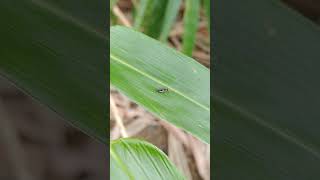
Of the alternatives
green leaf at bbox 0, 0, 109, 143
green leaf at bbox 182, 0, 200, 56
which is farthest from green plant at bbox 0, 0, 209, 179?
green leaf at bbox 182, 0, 200, 56

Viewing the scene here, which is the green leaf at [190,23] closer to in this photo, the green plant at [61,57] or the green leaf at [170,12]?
the green leaf at [170,12]

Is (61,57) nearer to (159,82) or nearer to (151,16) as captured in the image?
(159,82)

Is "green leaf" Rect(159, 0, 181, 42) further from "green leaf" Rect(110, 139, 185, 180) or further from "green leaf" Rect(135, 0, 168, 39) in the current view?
"green leaf" Rect(110, 139, 185, 180)
